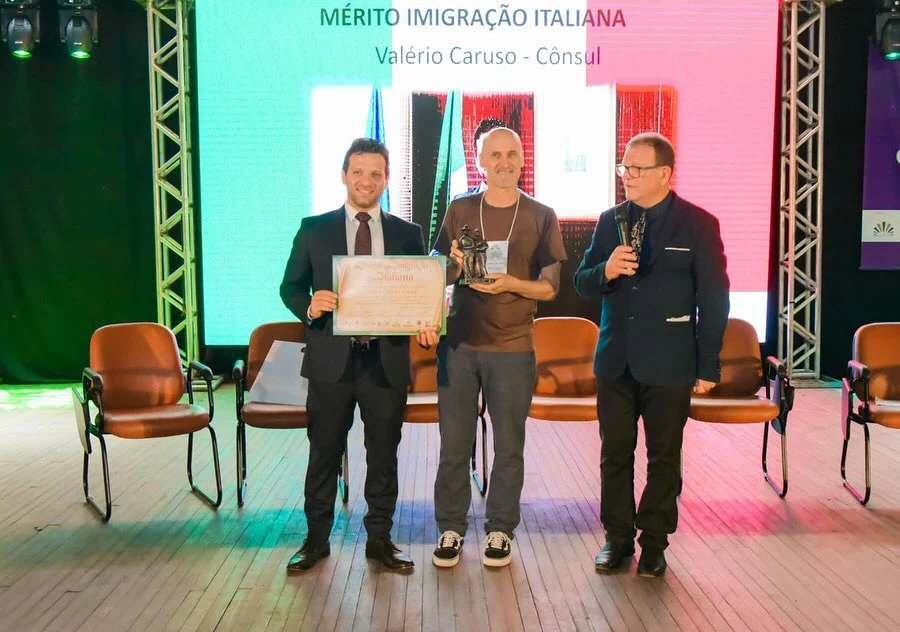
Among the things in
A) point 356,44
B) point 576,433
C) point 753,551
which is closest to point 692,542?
point 753,551

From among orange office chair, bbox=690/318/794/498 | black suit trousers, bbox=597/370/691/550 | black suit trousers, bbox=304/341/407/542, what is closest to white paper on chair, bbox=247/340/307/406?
black suit trousers, bbox=304/341/407/542

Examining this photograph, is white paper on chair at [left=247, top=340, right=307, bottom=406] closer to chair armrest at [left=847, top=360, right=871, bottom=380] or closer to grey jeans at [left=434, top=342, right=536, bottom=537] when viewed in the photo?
grey jeans at [left=434, top=342, right=536, bottom=537]

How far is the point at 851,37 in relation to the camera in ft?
25.6

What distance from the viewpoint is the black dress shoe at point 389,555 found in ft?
11.1

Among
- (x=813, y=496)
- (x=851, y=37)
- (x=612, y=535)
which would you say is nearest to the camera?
(x=612, y=535)

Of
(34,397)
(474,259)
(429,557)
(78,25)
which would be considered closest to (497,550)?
(429,557)

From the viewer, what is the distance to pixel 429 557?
353 cm

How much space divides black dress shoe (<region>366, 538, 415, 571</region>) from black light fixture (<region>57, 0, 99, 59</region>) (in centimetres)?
571

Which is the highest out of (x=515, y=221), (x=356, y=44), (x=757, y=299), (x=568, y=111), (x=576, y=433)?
(x=356, y=44)

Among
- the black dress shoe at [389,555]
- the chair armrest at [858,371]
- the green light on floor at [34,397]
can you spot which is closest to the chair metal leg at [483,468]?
the black dress shoe at [389,555]

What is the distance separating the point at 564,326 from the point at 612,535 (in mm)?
1639

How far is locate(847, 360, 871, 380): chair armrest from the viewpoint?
13.9 ft

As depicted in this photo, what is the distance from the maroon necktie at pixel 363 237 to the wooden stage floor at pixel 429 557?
1.31 m

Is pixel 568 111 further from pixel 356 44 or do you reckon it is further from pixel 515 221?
pixel 515 221
